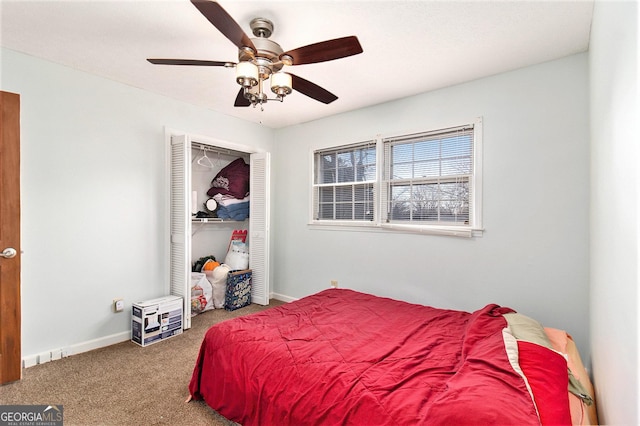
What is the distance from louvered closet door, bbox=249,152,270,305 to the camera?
13.7ft

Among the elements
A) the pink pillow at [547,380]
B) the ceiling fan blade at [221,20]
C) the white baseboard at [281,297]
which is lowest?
the white baseboard at [281,297]

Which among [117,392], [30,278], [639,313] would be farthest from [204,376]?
[639,313]

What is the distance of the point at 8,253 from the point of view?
231 centimetres

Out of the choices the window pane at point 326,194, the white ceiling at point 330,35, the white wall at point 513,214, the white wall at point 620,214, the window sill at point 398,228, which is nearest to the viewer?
the white wall at point 620,214

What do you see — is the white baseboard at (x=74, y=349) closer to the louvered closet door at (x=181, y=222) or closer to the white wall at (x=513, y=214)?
the louvered closet door at (x=181, y=222)

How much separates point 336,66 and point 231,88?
3.91 feet

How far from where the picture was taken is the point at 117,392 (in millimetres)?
2213

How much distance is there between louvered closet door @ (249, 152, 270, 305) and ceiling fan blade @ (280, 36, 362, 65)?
2382mm

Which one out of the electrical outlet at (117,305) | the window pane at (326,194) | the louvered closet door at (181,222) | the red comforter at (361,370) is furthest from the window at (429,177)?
the electrical outlet at (117,305)

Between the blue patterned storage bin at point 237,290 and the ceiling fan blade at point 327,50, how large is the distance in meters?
2.91

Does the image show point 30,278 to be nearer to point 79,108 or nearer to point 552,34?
point 79,108

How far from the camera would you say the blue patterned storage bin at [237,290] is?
3984 millimetres

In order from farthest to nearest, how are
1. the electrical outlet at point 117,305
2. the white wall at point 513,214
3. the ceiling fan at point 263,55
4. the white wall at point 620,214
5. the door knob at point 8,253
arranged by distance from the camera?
the electrical outlet at point 117,305, the white wall at point 513,214, the door knob at point 8,253, the ceiling fan at point 263,55, the white wall at point 620,214

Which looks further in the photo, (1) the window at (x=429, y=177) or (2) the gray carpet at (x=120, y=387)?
(1) the window at (x=429, y=177)
